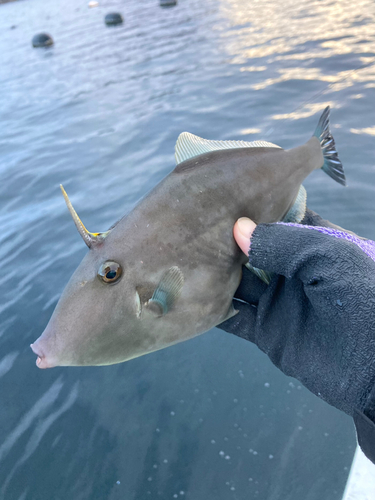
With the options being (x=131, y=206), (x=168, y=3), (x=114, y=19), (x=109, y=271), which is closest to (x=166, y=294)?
(x=109, y=271)

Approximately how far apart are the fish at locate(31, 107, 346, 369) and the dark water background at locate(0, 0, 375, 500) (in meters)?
1.51

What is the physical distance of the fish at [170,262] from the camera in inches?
77.3

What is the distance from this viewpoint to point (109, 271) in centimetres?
196

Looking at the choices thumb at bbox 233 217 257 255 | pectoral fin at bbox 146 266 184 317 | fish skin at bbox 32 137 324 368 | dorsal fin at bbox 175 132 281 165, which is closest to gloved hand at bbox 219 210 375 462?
thumb at bbox 233 217 257 255

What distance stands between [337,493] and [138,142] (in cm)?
714

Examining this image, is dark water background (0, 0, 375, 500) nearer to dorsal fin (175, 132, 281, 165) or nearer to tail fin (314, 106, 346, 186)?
tail fin (314, 106, 346, 186)

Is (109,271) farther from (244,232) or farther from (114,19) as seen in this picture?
(114,19)

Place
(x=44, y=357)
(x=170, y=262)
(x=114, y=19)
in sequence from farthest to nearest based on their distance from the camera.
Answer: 1. (x=114, y=19)
2. (x=170, y=262)
3. (x=44, y=357)

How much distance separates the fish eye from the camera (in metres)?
1.96

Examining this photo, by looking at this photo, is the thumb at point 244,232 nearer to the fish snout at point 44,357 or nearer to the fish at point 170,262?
the fish at point 170,262

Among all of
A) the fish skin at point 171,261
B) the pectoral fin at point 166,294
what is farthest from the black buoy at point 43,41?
the pectoral fin at point 166,294

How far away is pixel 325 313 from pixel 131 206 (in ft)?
6.85

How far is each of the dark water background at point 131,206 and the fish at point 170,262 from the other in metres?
1.51

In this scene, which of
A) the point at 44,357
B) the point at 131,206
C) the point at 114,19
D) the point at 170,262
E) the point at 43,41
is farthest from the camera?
the point at 114,19
